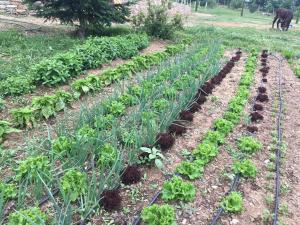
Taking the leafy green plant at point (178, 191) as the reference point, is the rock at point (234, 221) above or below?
below

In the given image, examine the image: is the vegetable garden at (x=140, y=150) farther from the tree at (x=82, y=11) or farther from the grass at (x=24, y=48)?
the tree at (x=82, y=11)

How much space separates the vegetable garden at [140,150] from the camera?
316 cm

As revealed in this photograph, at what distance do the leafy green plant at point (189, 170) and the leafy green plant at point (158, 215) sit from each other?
83cm

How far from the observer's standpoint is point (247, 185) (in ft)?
12.8

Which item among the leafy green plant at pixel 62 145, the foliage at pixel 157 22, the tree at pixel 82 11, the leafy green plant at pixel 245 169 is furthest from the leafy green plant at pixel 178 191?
the foliage at pixel 157 22

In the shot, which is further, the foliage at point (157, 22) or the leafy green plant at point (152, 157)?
the foliage at point (157, 22)

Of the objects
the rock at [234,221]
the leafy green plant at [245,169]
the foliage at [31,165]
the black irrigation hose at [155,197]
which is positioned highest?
the foliage at [31,165]

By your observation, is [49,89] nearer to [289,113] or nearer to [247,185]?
[247,185]

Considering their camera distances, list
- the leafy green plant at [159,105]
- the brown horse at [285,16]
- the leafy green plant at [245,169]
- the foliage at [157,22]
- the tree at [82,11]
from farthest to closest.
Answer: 1. the brown horse at [285,16]
2. the foliage at [157,22]
3. the tree at [82,11]
4. the leafy green plant at [159,105]
5. the leafy green plant at [245,169]

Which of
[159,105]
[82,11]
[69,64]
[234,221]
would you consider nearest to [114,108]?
[159,105]

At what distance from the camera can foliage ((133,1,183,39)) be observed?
1200 cm

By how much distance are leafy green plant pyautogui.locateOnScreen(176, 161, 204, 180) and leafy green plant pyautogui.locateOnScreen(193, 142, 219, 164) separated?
27cm

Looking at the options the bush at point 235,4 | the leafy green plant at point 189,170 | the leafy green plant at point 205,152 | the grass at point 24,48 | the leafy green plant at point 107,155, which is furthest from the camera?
the bush at point 235,4

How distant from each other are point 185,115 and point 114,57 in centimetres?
418
